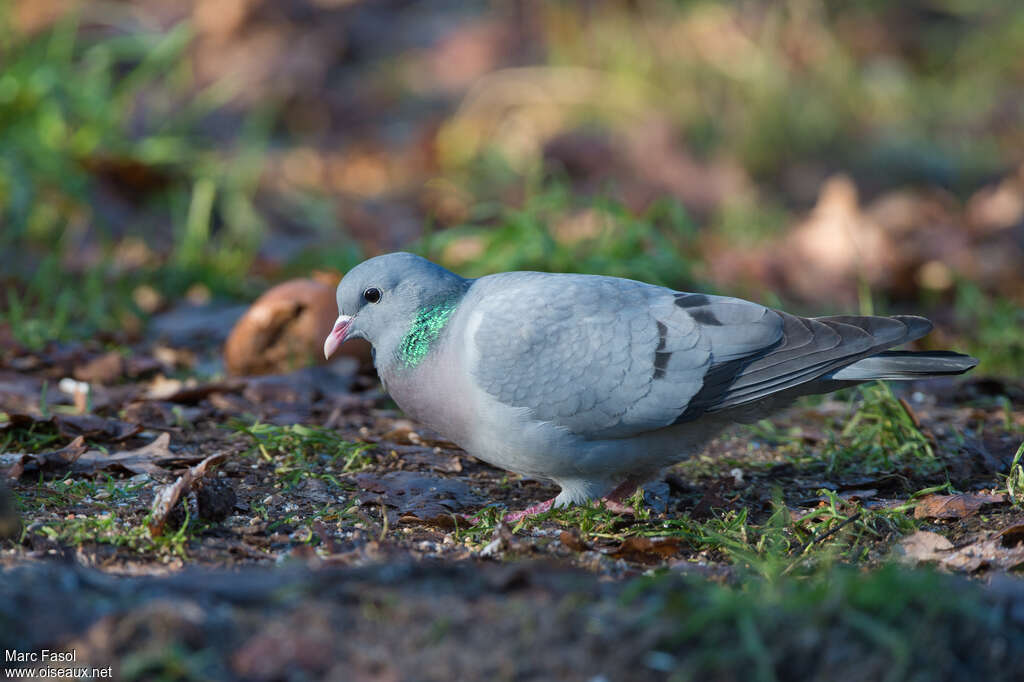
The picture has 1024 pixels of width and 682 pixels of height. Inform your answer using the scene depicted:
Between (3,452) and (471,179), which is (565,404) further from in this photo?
(471,179)

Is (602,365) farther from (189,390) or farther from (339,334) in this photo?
(189,390)

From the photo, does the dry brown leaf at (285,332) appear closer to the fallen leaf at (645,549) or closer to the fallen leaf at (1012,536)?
the fallen leaf at (645,549)

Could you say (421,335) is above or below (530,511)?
above

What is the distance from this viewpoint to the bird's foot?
3.19 metres

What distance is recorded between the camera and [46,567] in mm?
2438

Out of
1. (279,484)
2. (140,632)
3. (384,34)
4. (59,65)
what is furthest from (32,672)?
(384,34)

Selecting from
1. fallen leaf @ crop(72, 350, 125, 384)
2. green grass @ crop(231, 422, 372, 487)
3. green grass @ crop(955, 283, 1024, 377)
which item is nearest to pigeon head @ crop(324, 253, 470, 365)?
green grass @ crop(231, 422, 372, 487)

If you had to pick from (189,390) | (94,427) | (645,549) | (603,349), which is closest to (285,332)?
(189,390)

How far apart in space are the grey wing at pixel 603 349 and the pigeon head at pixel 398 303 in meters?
0.18

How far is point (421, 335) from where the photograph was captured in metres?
3.37

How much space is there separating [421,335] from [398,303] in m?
0.13

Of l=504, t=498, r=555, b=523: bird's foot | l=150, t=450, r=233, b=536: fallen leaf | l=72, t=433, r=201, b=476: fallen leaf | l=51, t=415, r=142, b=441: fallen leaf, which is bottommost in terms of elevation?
l=504, t=498, r=555, b=523: bird's foot

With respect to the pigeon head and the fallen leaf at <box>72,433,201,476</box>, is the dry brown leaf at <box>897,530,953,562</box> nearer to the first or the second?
the pigeon head

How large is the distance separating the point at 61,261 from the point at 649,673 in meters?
4.58
